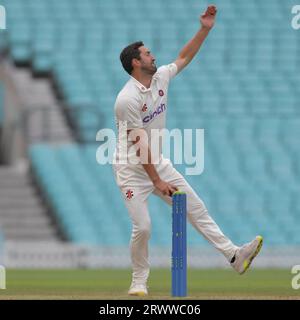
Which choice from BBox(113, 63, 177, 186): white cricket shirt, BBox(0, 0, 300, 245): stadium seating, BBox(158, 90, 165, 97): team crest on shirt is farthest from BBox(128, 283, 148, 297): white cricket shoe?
BBox(0, 0, 300, 245): stadium seating

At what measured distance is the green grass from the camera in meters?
9.27

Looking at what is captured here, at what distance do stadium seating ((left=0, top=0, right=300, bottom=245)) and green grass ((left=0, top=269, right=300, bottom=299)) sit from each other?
2.05 meters

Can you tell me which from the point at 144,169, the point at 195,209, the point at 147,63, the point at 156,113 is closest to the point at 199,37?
the point at 147,63

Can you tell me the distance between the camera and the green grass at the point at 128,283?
9.27m

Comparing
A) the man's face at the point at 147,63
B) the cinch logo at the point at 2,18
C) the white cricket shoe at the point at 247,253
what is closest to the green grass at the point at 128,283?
the white cricket shoe at the point at 247,253

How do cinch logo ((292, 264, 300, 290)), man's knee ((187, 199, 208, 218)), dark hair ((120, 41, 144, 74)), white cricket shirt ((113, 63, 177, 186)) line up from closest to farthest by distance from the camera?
white cricket shirt ((113, 63, 177, 186)) < dark hair ((120, 41, 144, 74)) < man's knee ((187, 199, 208, 218)) < cinch logo ((292, 264, 300, 290))

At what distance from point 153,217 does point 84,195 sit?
2.92 feet

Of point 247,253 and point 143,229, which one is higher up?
point 143,229

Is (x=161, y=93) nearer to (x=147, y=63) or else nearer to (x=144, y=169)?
(x=147, y=63)

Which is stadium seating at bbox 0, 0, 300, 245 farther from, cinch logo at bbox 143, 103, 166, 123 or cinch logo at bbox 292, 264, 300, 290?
cinch logo at bbox 143, 103, 166, 123

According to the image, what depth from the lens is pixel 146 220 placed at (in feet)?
30.8

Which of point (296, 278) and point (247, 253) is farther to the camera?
point (296, 278)

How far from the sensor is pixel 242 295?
30.5 feet

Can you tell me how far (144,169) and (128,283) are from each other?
8.58 feet
